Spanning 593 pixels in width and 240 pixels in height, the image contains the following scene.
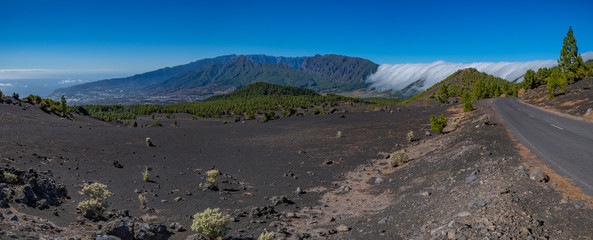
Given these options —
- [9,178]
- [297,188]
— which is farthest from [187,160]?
[9,178]

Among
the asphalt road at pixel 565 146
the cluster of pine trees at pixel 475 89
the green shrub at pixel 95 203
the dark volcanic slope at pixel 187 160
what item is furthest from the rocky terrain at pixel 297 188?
the cluster of pine trees at pixel 475 89

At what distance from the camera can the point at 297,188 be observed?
16219 millimetres

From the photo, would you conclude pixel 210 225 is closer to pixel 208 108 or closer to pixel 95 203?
pixel 95 203

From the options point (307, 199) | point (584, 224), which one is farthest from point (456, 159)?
point (584, 224)

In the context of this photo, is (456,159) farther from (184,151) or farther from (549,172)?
(184,151)

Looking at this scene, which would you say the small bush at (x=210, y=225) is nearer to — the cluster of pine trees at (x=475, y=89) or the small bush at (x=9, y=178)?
the small bush at (x=9, y=178)

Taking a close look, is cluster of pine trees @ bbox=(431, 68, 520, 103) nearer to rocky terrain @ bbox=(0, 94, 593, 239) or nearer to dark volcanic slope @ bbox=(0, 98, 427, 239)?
dark volcanic slope @ bbox=(0, 98, 427, 239)

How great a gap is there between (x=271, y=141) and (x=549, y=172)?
2483 cm

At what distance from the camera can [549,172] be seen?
32.8 ft

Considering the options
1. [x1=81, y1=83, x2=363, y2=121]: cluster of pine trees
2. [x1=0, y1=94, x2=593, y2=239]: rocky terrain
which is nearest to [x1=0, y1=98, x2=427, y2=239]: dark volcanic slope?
[x1=0, y1=94, x2=593, y2=239]: rocky terrain

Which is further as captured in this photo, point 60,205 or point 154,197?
point 154,197

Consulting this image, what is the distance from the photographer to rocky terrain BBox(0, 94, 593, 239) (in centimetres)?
783

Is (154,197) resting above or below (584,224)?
below

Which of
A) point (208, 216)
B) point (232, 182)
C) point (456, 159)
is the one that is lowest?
point (232, 182)
